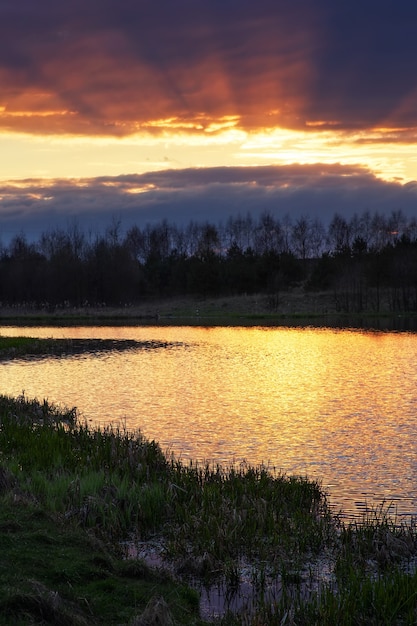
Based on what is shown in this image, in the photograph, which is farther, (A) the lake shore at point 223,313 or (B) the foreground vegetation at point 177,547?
(A) the lake shore at point 223,313

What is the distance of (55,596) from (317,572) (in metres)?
4.15

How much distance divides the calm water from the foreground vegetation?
200 cm

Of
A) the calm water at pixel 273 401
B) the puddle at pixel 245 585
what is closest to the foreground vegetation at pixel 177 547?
the puddle at pixel 245 585

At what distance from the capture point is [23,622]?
6828 mm

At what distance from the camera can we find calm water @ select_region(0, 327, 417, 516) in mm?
16531

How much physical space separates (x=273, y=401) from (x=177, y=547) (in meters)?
15.7

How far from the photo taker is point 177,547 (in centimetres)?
1043

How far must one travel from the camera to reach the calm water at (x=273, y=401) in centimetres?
1653

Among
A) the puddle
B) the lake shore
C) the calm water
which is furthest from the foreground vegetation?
the lake shore

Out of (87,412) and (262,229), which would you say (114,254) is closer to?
(262,229)

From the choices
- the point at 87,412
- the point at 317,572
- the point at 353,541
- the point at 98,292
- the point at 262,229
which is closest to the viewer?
the point at 317,572

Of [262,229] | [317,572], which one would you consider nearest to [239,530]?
[317,572]

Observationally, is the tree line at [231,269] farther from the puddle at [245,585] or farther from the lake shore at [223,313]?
the puddle at [245,585]

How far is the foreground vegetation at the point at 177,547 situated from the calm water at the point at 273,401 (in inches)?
78.8
